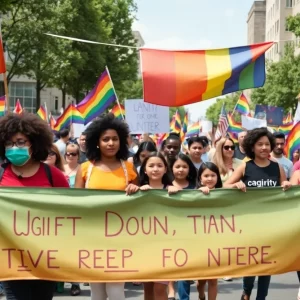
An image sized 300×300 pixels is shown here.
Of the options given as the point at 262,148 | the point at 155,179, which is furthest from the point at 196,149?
the point at 155,179

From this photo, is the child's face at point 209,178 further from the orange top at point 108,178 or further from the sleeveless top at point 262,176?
the orange top at point 108,178

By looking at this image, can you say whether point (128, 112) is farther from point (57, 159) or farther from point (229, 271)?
point (229, 271)

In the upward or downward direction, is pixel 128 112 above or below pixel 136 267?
above

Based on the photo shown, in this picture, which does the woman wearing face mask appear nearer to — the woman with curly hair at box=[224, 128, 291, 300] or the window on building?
the woman with curly hair at box=[224, 128, 291, 300]

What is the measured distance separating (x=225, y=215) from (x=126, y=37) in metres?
49.0

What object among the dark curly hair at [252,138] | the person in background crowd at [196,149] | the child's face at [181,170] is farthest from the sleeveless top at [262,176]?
the person in background crowd at [196,149]

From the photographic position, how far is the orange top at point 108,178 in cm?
557

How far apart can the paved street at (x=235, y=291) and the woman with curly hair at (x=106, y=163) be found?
7.78ft

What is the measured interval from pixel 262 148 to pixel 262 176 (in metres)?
0.24

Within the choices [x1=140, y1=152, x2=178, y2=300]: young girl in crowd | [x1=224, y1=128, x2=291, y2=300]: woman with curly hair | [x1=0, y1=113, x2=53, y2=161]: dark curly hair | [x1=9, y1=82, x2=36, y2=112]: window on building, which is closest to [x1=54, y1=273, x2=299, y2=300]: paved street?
[x1=224, y1=128, x2=291, y2=300]: woman with curly hair

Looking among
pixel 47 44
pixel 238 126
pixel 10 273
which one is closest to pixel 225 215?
pixel 10 273

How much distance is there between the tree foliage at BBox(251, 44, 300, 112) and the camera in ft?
144

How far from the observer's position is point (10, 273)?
5.14 metres

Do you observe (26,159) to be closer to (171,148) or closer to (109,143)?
(109,143)
